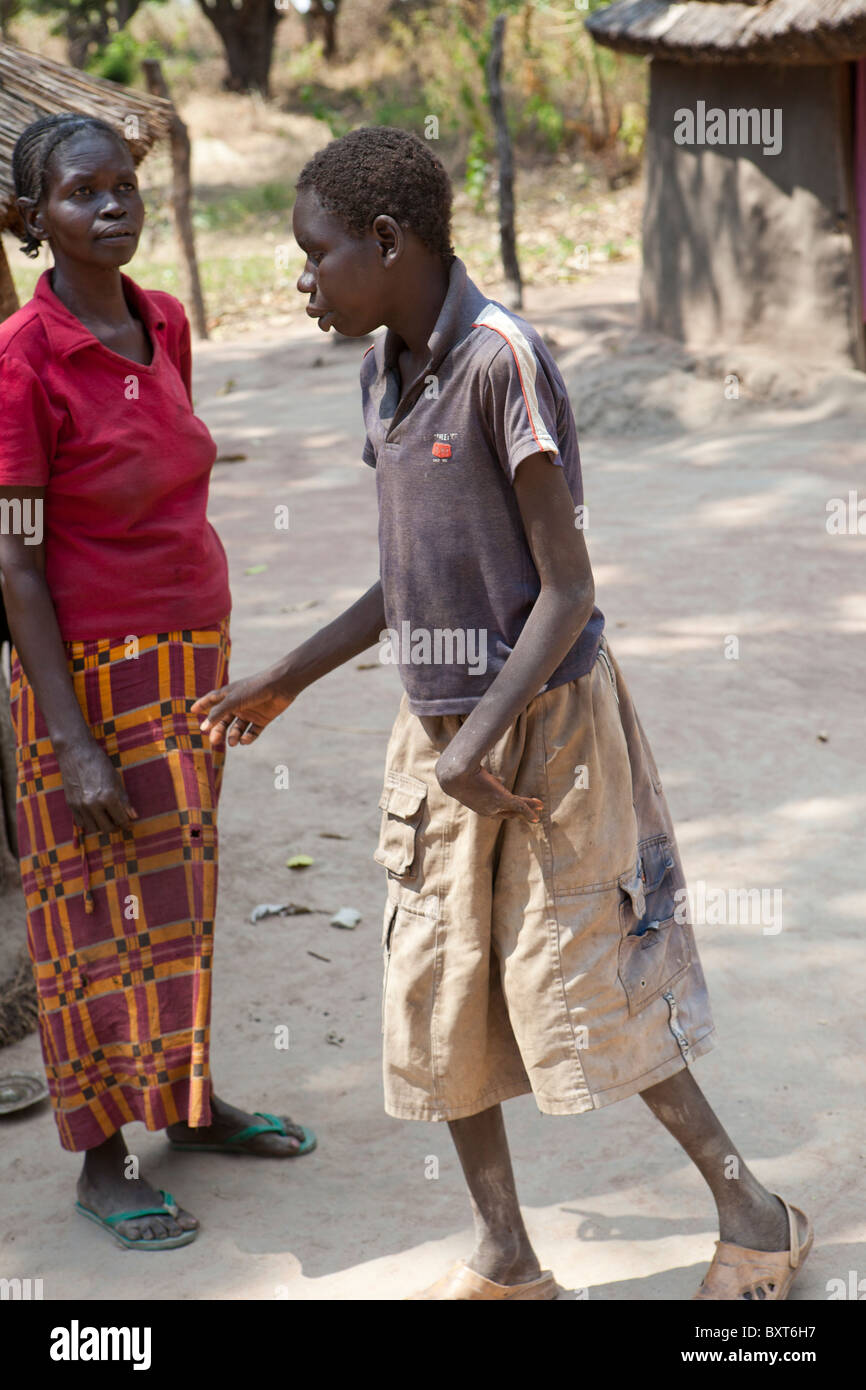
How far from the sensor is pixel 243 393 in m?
9.41

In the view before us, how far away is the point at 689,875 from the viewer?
11.8 ft

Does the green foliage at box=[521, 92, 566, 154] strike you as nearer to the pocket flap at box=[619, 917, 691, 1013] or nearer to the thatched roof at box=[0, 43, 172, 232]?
the thatched roof at box=[0, 43, 172, 232]

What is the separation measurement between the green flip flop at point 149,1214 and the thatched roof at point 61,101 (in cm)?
211

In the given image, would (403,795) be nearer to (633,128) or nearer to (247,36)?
(633,128)

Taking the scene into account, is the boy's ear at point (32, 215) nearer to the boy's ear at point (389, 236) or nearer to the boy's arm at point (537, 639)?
the boy's ear at point (389, 236)

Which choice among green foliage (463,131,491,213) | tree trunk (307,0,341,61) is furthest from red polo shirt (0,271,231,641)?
tree trunk (307,0,341,61)

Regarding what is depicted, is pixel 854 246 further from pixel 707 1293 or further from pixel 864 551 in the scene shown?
pixel 707 1293

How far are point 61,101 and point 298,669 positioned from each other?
196 cm

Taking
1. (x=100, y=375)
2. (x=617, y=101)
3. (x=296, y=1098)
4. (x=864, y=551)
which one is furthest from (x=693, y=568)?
(x=617, y=101)

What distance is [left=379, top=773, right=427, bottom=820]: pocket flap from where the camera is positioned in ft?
6.66

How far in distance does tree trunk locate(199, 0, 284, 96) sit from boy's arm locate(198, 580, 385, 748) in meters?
19.2

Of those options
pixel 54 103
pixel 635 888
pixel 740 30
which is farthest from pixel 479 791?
pixel 740 30

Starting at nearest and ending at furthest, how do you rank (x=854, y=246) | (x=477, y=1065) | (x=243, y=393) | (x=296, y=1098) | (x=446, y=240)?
(x=446, y=240)
(x=477, y=1065)
(x=296, y=1098)
(x=854, y=246)
(x=243, y=393)
